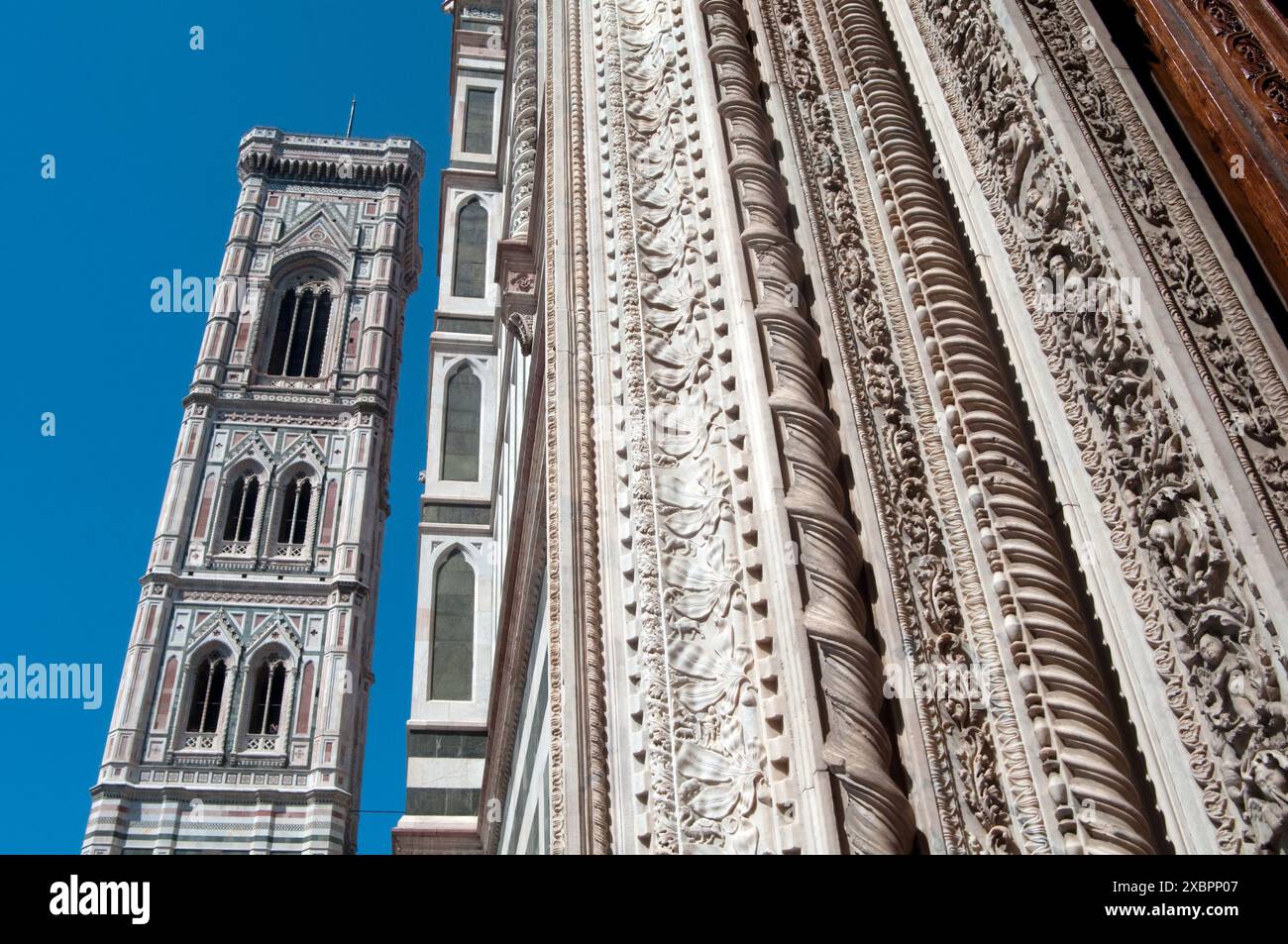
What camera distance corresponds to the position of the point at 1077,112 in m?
2.21

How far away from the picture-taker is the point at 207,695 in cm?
4212

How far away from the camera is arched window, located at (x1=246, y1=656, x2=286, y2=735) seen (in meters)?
41.8

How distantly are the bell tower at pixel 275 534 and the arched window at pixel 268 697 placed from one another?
7 centimetres

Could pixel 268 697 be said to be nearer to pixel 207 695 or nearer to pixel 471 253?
pixel 207 695

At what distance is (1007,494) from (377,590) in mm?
45228

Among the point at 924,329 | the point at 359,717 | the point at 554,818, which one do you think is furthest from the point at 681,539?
the point at 359,717

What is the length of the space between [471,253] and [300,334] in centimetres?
4123

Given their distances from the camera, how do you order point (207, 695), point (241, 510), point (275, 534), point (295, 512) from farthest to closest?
point (295, 512)
point (241, 510)
point (275, 534)
point (207, 695)

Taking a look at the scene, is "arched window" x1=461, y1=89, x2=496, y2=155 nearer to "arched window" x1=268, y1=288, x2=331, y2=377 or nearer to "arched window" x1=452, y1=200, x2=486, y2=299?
"arched window" x1=452, y1=200, x2=486, y2=299

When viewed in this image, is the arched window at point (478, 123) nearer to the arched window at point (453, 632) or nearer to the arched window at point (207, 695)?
the arched window at point (453, 632)

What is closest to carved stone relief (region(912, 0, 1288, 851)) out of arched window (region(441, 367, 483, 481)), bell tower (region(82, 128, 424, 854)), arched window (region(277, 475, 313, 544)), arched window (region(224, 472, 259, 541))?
arched window (region(441, 367, 483, 481))

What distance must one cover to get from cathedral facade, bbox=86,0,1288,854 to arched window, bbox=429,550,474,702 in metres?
4.82

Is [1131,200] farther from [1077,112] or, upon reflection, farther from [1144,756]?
[1144,756]

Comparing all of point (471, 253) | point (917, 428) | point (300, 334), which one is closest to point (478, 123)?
point (471, 253)
